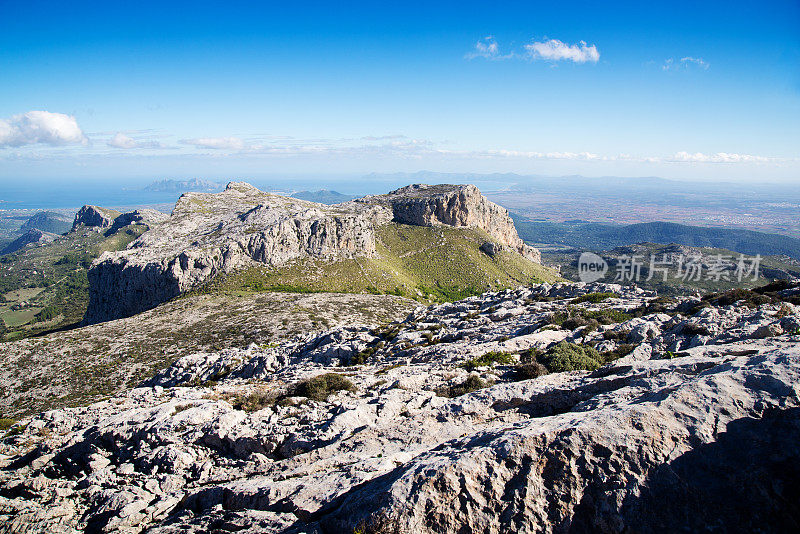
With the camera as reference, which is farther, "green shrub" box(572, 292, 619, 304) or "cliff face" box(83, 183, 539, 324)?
"cliff face" box(83, 183, 539, 324)

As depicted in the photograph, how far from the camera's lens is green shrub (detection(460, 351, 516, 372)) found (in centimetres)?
1694

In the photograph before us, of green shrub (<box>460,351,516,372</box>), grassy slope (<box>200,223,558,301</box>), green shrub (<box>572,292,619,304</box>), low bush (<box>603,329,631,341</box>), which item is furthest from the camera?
grassy slope (<box>200,223,558,301</box>)

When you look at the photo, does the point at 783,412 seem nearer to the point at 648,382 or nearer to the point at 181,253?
the point at 648,382

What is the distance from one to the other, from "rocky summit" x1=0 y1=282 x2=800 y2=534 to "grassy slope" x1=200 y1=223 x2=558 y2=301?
167 ft

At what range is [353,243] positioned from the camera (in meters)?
81.6

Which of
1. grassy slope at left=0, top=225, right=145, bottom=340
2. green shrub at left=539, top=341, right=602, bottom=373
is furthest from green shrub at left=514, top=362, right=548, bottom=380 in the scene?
grassy slope at left=0, top=225, right=145, bottom=340

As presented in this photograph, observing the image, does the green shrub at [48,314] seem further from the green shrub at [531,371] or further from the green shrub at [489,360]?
the green shrub at [531,371]

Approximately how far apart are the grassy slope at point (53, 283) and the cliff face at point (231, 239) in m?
57.8

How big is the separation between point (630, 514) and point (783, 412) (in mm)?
4028

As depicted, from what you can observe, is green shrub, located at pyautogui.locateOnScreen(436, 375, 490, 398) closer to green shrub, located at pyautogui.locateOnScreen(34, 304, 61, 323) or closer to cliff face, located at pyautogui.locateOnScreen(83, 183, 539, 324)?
cliff face, located at pyautogui.locateOnScreen(83, 183, 539, 324)

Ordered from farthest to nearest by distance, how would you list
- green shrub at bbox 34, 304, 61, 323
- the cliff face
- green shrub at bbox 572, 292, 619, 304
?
1. green shrub at bbox 34, 304, 61, 323
2. the cliff face
3. green shrub at bbox 572, 292, 619, 304

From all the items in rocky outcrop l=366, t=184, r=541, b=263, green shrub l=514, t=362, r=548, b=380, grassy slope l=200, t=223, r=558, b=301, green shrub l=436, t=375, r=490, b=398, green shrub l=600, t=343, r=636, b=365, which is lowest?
grassy slope l=200, t=223, r=558, b=301

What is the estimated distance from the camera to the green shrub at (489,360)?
16.9 meters

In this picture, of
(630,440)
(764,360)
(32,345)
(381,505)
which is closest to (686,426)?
(630,440)
